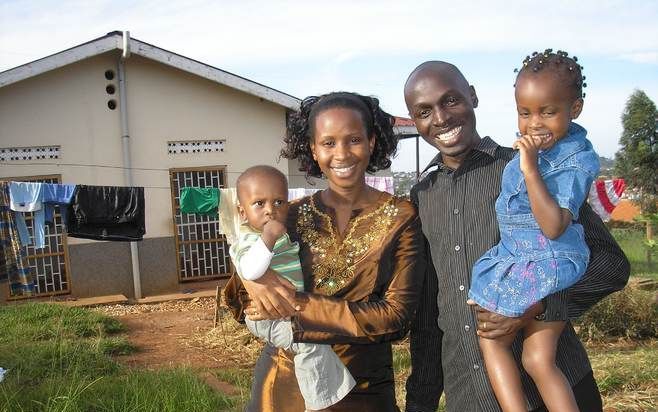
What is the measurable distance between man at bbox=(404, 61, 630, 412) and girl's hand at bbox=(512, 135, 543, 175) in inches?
6.9

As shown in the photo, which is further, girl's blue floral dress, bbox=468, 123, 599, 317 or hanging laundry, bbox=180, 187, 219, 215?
hanging laundry, bbox=180, 187, 219, 215

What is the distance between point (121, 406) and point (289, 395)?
108 inches

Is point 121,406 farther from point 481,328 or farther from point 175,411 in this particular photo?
point 481,328

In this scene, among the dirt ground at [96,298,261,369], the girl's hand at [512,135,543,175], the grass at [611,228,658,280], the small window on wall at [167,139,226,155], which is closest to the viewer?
the girl's hand at [512,135,543,175]

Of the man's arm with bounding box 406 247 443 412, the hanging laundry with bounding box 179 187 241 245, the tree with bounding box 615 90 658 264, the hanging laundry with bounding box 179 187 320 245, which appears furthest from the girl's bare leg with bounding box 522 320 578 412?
the tree with bounding box 615 90 658 264

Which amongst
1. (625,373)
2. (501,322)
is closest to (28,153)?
(625,373)

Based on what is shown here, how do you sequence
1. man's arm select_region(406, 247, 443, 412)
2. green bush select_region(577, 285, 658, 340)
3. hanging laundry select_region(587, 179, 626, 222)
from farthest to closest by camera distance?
hanging laundry select_region(587, 179, 626, 222), green bush select_region(577, 285, 658, 340), man's arm select_region(406, 247, 443, 412)

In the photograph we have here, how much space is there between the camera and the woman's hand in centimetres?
176

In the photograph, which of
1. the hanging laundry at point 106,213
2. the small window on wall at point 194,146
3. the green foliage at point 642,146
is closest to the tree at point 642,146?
the green foliage at point 642,146

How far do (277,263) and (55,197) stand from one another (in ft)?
25.0

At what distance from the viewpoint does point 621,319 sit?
8.31 m

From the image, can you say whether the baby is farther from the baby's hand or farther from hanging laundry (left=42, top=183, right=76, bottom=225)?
hanging laundry (left=42, top=183, right=76, bottom=225)

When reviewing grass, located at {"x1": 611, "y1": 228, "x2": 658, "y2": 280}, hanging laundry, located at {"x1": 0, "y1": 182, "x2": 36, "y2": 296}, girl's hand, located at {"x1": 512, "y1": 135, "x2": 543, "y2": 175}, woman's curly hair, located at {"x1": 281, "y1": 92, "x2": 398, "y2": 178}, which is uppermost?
woman's curly hair, located at {"x1": 281, "y1": 92, "x2": 398, "y2": 178}

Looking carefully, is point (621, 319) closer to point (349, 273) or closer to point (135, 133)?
point (349, 273)
